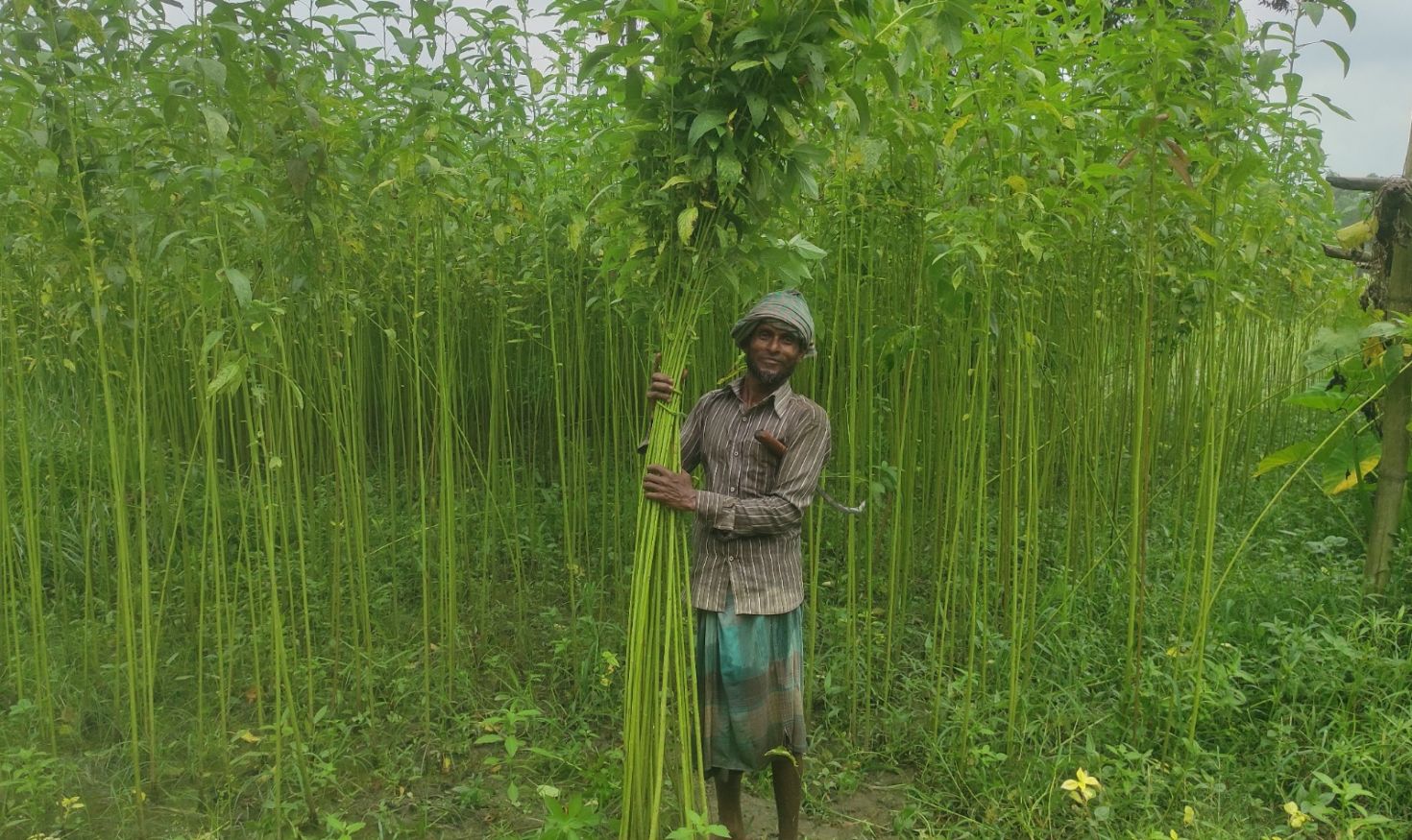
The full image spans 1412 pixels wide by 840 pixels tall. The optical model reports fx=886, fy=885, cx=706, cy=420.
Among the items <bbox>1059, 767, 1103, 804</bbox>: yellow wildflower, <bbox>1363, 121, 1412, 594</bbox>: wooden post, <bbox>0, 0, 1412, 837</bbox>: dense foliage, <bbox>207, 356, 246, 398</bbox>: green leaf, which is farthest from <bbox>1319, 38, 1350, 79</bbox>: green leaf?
<bbox>207, 356, 246, 398</bbox>: green leaf

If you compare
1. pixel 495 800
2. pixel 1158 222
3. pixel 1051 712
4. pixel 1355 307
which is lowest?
pixel 495 800

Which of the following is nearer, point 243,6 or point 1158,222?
point 243,6

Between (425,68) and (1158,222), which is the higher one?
(425,68)

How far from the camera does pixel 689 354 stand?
3.28 m

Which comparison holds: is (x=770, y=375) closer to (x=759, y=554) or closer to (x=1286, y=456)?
(x=759, y=554)

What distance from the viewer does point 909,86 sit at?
2.69 meters

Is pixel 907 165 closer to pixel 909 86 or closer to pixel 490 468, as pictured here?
pixel 909 86

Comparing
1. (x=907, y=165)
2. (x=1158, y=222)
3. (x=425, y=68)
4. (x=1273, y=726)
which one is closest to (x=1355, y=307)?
(x=1158, y=222)

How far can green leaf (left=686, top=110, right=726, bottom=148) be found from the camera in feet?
6.21

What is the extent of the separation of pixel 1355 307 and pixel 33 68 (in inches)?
171

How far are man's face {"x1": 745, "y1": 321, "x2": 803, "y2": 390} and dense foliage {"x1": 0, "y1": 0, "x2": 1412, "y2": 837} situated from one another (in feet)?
0.49

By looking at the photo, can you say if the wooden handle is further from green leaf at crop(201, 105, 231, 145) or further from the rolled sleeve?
green leaf at crop(201, 105, 231, 145)

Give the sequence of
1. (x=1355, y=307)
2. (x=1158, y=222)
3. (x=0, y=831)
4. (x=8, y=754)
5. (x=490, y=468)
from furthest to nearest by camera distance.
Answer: (x=490, y=468)
(x=1355, y=307)
(x=1158, y=222)
(x=8, y=754)
(x=0, y=831)

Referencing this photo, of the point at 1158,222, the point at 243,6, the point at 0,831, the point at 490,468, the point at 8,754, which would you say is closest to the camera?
the point at 243,6
